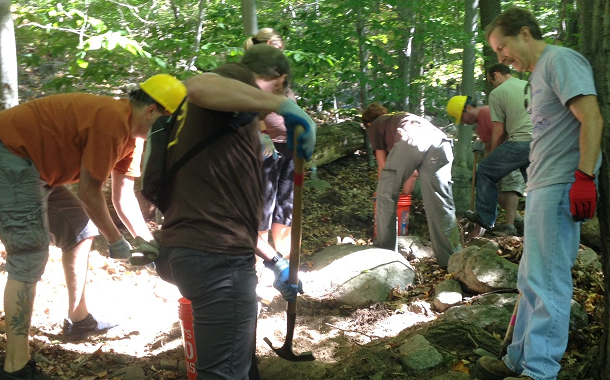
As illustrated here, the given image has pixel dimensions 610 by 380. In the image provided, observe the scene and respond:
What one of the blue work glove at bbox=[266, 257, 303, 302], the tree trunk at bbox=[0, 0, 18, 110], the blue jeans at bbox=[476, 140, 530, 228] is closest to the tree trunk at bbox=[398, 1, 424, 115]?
the blue jeans at bbox=[476, 140, 530, 228]

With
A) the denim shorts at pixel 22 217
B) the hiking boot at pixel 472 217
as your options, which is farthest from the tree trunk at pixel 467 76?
the denim shorts at pixel 22 217

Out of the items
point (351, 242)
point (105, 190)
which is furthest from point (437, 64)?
point (105, 190)

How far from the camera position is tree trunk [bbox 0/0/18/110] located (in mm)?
4648

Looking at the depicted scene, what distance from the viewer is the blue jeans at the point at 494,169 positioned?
6077 mm

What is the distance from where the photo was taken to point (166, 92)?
128 inches

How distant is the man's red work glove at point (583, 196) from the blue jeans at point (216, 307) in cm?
166

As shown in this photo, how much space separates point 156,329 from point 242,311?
2.44 metres

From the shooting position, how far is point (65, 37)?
5844 mm

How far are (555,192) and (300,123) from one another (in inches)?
56.0

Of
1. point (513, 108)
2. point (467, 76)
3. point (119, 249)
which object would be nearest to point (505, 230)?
point (513, 108)

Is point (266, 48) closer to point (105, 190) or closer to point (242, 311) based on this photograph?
point (242, 311)

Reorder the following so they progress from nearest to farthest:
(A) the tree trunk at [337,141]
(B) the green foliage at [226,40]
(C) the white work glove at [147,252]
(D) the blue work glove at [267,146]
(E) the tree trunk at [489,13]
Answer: (C) the white work glove at [147,252]
(D) the blue work glove at [267,146]
(B) the green foliage at [226,40]
(A) the tree trunk at [337,141]
(E) the tree trunk at [489,13]

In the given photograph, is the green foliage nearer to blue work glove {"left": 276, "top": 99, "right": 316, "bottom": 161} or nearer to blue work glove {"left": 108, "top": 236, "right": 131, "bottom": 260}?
blue work glove {"left": 108, "top": 236, "right": 131, "bottom": 260}

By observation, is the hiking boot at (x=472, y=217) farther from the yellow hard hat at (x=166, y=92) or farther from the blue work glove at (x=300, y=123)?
the blue work glove at (x=300, y=123)
